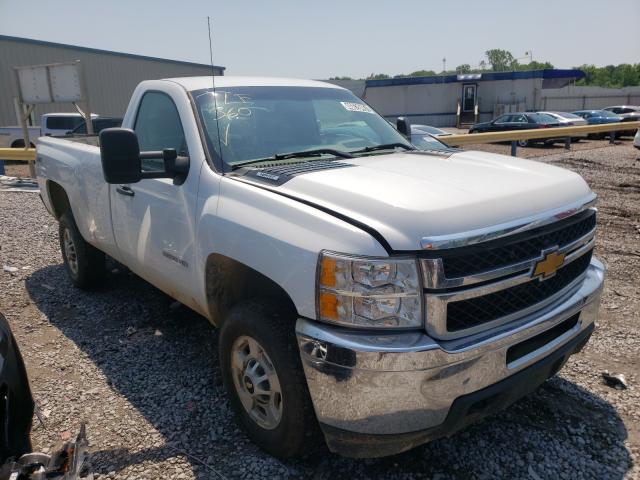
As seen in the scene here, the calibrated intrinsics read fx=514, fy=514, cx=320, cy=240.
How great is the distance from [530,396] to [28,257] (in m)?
5.87

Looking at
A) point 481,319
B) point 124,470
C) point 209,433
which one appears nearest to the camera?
point 481,319

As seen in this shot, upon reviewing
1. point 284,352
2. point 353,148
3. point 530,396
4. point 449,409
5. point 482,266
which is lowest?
point 530,396

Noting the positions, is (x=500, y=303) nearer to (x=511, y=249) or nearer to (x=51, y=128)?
(x=511, y=249)

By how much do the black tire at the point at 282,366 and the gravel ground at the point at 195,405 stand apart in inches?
6.9

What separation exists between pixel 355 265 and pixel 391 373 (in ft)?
1.47

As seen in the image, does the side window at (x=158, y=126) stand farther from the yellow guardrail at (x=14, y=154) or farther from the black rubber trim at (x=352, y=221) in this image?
the yellow guardrail at (x=14, y=154)

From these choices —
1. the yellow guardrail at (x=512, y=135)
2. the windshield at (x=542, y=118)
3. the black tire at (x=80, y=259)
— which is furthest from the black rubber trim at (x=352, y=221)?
the windshield at (x=542, y=118)

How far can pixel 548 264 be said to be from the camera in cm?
241

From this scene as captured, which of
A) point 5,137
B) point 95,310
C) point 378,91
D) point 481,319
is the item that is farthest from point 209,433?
point 378,91

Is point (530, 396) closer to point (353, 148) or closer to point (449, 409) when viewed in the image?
point (449, 409)

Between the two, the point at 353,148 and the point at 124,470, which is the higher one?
the point at 353,148

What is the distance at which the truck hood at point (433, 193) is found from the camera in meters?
2.11

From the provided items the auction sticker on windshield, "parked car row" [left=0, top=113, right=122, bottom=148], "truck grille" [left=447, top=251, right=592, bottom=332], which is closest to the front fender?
"truck grille" [left=447, top=251, right=592, bottom=332]

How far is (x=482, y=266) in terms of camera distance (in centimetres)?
217
